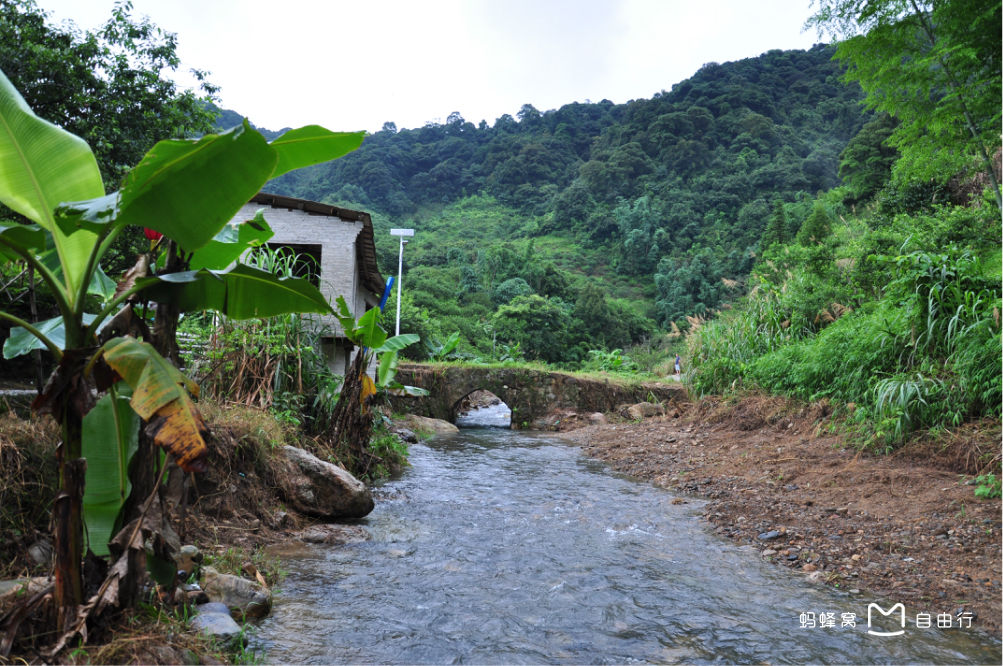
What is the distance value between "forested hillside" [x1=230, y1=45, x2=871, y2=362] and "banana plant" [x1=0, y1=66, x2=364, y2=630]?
22770mm

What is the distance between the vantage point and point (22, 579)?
2805mm

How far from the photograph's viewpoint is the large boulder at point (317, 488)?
549 cm

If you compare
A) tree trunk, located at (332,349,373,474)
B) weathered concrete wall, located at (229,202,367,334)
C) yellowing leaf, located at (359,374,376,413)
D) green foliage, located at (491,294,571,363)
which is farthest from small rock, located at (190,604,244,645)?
green foliage, located at (491,294,571,363)

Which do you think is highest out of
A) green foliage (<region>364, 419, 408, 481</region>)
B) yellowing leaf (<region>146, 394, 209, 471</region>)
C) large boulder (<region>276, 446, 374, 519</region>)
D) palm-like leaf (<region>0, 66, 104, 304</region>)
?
palm-like leaf (<region>0, 66, 104, 304</region>)

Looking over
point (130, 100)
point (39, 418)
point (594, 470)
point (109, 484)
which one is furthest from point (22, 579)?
point (130, 100)

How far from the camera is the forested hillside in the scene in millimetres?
36188

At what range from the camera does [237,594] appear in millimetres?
3344

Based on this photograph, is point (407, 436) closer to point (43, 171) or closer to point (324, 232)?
point (324, 232)

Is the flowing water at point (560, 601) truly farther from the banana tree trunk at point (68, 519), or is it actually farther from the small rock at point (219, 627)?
the banana tree trunk at point (68, 519)

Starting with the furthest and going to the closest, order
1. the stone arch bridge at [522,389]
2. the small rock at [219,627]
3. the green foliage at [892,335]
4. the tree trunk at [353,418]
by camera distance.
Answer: the stone arch bridge at [522,389]
the tree trunk at [353,418]
the green foliage at [892,335]
the small rock at [219,627]

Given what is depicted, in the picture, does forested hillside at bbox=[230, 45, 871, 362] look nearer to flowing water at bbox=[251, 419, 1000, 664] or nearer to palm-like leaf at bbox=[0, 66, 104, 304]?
flowing water at bbox=[251, 419, 1000, 664]

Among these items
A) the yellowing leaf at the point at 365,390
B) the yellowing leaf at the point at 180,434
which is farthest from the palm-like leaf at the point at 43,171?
the yellowing leaf at the point at 365,390

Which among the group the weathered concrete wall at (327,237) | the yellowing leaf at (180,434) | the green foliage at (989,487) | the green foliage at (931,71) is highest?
the green foliage at (931,71)

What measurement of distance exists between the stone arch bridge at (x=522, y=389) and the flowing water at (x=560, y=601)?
1124 centimetres
